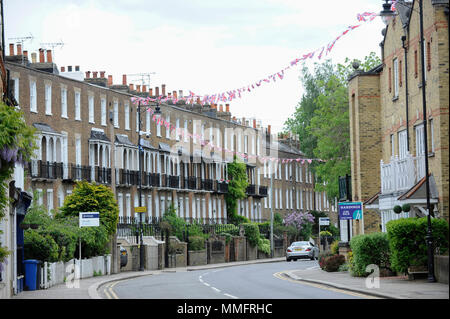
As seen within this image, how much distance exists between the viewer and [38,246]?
3444 cm

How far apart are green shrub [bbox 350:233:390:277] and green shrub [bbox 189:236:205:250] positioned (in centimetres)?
3099

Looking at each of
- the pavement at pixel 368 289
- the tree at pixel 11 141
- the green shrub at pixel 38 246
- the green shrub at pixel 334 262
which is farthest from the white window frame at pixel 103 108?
the tree at pixel 11 141

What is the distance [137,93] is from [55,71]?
1176cm

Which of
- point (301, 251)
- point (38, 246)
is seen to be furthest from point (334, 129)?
point (38, 246)

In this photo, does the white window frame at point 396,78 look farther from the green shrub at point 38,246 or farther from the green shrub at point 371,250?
the green shrub at point 38,246

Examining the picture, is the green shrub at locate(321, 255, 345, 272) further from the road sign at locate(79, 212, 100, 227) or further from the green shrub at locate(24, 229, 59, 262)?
the green shrub at locate(24, 229, 59, 262)

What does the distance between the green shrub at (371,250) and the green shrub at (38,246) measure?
11.4 m

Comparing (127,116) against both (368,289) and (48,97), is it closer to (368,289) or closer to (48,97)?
(48,97)

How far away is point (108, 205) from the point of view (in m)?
47.5

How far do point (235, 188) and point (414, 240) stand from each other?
183 ft

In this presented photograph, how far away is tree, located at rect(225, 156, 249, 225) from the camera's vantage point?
83938 mm

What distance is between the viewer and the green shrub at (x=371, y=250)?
3228cm

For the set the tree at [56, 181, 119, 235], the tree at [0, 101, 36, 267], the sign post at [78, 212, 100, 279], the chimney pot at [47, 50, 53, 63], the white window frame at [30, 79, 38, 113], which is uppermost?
the chimney pot at [47, 50, 53, 63]

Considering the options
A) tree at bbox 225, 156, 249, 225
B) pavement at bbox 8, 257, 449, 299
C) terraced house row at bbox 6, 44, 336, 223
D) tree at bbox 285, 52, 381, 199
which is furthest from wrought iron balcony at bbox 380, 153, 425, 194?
tree at bbox 225, 156, 249, 225
